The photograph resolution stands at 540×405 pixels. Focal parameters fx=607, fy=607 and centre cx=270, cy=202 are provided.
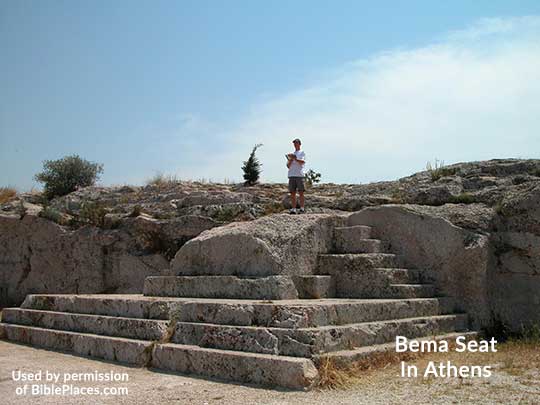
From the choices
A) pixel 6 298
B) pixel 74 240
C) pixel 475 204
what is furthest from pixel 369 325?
pixel 6 298

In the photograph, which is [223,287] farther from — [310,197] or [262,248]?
[310,197]

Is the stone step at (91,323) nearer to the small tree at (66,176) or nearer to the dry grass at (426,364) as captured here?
the dry grass at (426,364)

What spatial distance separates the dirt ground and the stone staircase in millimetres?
260

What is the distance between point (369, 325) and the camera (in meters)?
6.58

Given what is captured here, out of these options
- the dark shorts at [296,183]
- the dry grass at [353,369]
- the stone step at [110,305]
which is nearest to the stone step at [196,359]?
the dry grass at [353,369]

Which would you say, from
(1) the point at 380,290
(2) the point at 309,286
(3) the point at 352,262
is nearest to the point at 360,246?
(3) the point at 352,262

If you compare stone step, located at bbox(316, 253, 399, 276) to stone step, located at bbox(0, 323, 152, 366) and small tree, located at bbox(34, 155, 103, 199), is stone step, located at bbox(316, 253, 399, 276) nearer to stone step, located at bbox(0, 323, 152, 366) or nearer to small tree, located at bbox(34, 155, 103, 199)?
stone step, located at bbox(0, 323, 152, 366)

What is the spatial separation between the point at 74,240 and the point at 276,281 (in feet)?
25.9

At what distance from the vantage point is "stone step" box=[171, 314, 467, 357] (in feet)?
19.2

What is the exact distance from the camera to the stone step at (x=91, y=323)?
289 inches

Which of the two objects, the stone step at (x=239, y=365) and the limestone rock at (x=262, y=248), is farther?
the limestone rock at (x=262, y=248)

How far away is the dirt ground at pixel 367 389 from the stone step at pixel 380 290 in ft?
3.90

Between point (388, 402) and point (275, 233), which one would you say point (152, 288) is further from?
point (388, 402)

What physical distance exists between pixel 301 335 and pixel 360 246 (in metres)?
3.02
